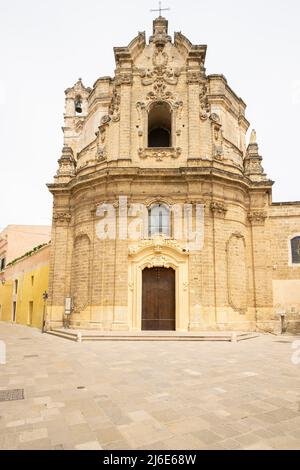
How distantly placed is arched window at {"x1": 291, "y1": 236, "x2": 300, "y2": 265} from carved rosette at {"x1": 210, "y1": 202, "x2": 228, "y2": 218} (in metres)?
5.09

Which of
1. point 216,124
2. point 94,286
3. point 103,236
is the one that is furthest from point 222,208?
point 94,286

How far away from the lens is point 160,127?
21.9 m

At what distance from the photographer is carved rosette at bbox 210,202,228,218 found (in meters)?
17.6

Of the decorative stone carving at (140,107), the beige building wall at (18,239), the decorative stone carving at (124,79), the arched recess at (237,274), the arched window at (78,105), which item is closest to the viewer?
the arched recess at (237,274)

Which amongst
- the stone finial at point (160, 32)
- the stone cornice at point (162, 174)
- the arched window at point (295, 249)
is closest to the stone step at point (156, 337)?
the arched window at point (295, 249)

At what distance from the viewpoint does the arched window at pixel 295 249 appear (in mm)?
19766

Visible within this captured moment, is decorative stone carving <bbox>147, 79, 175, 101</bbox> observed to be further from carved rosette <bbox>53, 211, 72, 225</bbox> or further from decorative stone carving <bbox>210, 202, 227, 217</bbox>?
carved rosette <bbox>53, 211, 72, 225</bbox>

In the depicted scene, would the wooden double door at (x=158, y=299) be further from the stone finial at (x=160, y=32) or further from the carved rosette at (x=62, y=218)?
the stone finial at (x=160, y=32)

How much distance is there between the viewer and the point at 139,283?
17.2 m

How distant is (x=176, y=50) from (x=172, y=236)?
11257 millimetres

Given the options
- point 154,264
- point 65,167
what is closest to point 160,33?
point 65,167

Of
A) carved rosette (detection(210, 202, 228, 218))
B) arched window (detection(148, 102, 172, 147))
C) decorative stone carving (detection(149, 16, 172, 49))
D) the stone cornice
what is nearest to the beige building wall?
arched window (detection(148, 102, 172, 147))

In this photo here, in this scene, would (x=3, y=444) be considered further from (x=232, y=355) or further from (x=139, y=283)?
(x=139, y=283)

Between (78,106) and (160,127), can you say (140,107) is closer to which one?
(160,127)
